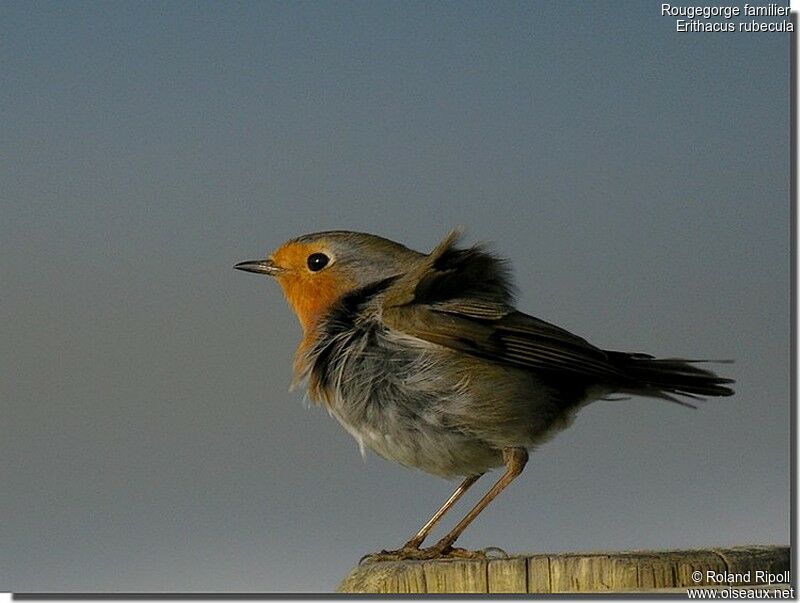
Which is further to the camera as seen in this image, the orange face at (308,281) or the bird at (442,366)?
the orange face at (308,281)

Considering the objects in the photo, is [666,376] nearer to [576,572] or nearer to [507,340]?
[507,340]

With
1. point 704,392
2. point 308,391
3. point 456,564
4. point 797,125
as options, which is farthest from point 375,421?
point 797,125

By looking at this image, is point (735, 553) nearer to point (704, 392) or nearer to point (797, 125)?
point (704, 392)

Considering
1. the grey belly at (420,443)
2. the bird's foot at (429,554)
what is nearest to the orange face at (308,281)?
the grey belly at (420,443)

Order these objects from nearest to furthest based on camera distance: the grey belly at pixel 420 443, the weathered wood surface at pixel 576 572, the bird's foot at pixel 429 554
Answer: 1. the weathered wood surface at pixel 576 572
2. the grey belly at pixel 420 443
3. the bird's foot at pixel 429 554

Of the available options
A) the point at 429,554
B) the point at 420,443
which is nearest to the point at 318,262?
the point at 420,443

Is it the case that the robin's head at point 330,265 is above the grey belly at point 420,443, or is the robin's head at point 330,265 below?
above

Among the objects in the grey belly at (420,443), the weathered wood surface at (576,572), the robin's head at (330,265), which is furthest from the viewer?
the robin's head at (330,265)

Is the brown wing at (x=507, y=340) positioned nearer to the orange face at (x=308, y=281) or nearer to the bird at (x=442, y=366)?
the bird at (x=442, y=366)
